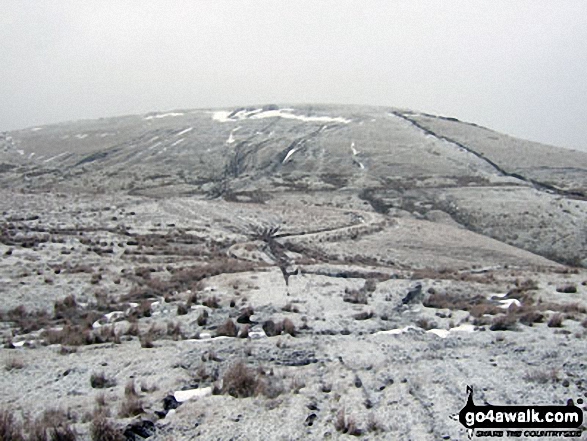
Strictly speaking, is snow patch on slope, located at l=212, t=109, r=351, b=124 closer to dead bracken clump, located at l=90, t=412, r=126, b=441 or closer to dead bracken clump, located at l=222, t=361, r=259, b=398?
dead bracken clump, located at l=222, t=361, r=259, b=398

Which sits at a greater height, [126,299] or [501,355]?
[501,355]

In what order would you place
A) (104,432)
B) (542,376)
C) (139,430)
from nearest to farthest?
(104,432) → (139,430) → (542,376)

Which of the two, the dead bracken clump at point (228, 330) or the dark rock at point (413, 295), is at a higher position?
the dead bracken clump at point (228, 330)

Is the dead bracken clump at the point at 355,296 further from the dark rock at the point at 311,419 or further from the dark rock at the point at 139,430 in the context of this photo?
the dark rock at the point at 139,430

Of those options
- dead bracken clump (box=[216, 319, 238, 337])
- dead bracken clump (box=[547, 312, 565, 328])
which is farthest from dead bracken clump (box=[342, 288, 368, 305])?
dead bracken clump (box=[547, 312, 565, 328])

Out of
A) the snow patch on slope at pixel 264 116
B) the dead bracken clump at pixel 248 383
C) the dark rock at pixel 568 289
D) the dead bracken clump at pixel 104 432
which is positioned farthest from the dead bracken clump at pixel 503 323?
the snow patch on slope at pixel 264 116

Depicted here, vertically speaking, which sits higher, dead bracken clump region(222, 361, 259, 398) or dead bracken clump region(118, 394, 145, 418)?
dead bracken clump region(118, 394, 145, 418)

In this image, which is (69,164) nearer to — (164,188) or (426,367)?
(164,188)

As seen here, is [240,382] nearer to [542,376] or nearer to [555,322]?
[542,376]

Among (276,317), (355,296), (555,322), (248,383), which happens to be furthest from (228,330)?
(555,322)

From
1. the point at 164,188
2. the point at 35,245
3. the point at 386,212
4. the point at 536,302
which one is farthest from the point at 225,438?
the point at 164,188

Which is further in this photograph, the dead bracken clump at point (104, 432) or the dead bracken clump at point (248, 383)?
the dead bracken clump at point (248, 383)

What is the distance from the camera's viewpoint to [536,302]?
17.8 metres

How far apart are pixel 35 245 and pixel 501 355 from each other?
81.2 feet
